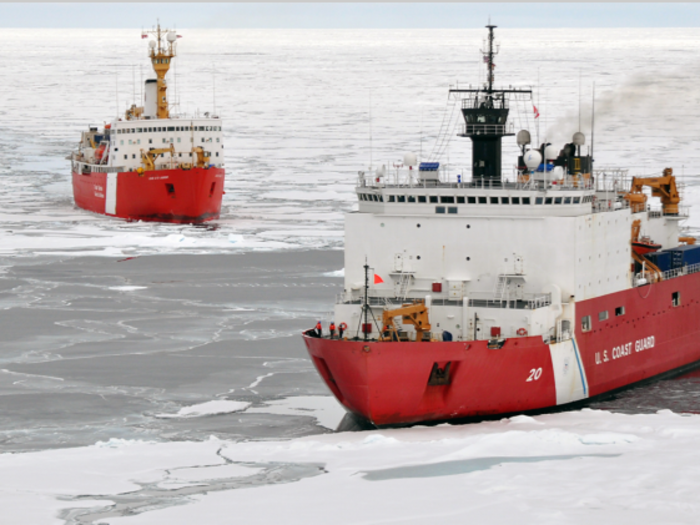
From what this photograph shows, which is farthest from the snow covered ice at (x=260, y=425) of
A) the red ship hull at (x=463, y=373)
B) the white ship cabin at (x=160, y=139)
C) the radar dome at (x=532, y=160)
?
the radar dome at (x=532, y=160)

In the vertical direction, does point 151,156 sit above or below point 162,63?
below

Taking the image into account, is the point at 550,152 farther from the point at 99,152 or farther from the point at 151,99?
the point at 99,152

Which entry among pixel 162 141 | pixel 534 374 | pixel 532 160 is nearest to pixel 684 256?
pixel 532 160

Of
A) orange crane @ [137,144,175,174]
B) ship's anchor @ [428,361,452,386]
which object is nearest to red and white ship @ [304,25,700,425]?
ship's anchor @ [428,361,452,386]

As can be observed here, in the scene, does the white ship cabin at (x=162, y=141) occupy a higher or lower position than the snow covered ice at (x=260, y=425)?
higher

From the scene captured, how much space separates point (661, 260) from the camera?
23.3m

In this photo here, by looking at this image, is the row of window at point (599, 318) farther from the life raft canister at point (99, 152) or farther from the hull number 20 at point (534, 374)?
the life raft canister at point (99, 152)

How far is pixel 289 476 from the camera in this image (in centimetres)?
1441

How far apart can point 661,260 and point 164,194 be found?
3125cm

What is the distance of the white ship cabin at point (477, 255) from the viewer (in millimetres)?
18203

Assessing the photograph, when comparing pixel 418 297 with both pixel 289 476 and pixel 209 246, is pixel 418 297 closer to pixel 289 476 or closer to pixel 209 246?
pixel 289 476

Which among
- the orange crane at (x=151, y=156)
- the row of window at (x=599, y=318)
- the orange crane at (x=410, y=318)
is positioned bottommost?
the row of window at (x=599, y=318)

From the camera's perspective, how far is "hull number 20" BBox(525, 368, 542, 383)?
1786 centimetres

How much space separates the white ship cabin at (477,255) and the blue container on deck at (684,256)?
4840 mm
